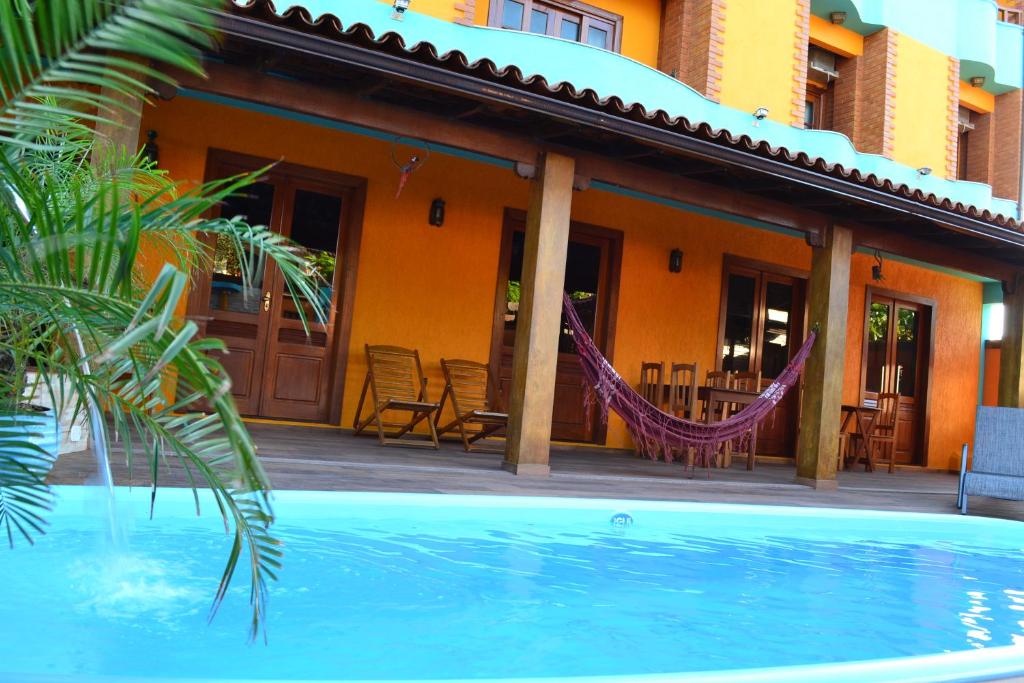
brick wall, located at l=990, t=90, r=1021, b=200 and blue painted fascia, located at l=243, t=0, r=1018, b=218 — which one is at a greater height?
brick wall, located at l=990, t=90, r=1021, b=200

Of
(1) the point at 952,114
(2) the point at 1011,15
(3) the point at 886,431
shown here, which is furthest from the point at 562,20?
(2) the point at 1011,15

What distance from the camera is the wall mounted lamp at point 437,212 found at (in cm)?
782

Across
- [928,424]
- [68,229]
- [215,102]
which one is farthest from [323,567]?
[928,424]

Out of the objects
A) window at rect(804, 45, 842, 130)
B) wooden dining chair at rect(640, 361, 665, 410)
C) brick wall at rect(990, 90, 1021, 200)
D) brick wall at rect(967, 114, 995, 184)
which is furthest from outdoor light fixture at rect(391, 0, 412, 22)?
brick wall at rect(990, 90, 1021, 200)

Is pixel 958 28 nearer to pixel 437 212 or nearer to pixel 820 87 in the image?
pixel 820 87

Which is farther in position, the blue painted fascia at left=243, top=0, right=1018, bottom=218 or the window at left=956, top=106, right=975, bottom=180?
the window at left=956, top=106, right=975, bottom=180

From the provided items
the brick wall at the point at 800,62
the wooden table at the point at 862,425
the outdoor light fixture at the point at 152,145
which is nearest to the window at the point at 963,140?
the brick wall at the point at 800,62

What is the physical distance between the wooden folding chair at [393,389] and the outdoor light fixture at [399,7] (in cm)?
276

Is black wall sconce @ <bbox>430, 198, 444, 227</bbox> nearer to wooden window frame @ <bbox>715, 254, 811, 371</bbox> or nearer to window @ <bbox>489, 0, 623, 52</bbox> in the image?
window @ <bbox>489, 0, 623, 52</bbox>

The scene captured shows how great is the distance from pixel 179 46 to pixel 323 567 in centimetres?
261

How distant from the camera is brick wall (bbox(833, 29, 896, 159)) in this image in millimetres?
10531

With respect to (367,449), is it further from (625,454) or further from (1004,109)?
(1004,109)

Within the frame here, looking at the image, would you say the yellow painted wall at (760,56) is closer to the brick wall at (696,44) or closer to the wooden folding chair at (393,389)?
the brick wall at (696,44)

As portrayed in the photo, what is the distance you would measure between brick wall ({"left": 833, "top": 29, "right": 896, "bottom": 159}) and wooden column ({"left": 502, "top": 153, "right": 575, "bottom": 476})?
639 cm
